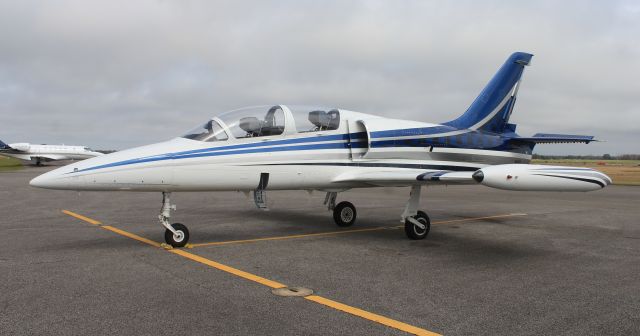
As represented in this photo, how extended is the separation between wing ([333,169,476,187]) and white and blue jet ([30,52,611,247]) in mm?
20

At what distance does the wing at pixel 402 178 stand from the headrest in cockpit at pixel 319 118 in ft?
3.64

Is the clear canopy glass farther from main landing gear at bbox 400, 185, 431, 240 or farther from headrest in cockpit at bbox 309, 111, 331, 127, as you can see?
main landing gear at bbox 400, 185, 431, 240

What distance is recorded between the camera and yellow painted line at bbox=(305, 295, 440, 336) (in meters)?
4.00

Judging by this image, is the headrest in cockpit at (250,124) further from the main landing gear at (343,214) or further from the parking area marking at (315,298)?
the main landing gear at (343,214)

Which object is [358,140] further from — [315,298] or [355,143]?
[315,298]

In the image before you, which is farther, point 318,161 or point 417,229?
point 417,229

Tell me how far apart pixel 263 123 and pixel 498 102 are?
22.4 ft

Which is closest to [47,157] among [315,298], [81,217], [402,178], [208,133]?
[81,217]

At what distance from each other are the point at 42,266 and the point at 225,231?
3.89m

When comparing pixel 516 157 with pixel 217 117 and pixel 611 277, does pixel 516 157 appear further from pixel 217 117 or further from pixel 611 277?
pixel 217 117

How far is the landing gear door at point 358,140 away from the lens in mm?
9172

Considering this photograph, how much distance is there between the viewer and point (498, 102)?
38.7 ft

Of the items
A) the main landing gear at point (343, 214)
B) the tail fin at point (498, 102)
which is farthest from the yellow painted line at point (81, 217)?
the tail fin at point (498, 102)

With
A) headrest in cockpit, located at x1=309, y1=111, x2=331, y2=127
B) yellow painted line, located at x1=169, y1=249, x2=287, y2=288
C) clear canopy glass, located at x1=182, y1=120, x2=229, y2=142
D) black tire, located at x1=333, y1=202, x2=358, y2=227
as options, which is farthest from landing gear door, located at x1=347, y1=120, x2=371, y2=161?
yellow painted line, located at x1=169, y1=249, x2=287, y2=288
